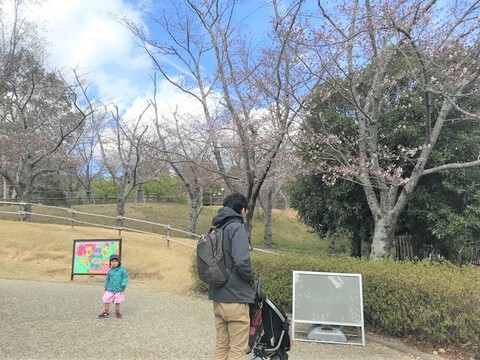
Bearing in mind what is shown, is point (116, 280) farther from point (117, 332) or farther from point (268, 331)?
point (268, 331)

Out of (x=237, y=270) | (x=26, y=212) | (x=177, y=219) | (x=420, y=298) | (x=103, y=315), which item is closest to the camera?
(x=237, y=270)

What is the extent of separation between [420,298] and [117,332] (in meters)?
4.05

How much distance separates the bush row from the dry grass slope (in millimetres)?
4302

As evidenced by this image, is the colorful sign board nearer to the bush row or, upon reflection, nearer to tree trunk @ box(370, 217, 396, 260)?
the bush row

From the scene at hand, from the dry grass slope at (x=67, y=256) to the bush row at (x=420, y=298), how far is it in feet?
14.1

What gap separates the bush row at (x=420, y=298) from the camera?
4.61 metres

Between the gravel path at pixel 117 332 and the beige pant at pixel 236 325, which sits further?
A: the gravel path at pixel 117 332

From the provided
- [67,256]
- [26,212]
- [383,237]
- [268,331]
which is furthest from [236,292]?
[26,212]

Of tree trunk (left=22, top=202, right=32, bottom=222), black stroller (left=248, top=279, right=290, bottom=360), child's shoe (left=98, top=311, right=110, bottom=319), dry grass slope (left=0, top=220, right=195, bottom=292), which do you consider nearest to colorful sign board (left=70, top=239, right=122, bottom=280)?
dry grass slope (left=0, top=220, right=195, bottom=292)

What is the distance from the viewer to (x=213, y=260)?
3.35 m

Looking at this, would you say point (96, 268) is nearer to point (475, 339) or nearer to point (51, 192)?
point (475, 339)

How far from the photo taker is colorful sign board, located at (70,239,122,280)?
9.57m

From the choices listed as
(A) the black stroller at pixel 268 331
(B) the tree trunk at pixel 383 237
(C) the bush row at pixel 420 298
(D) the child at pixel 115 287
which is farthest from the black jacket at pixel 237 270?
(B) the tree trunk at pixel 383 237

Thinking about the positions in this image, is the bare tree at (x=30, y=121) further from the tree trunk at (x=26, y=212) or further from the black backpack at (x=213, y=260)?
the black backpack at (x=213, y=260)
